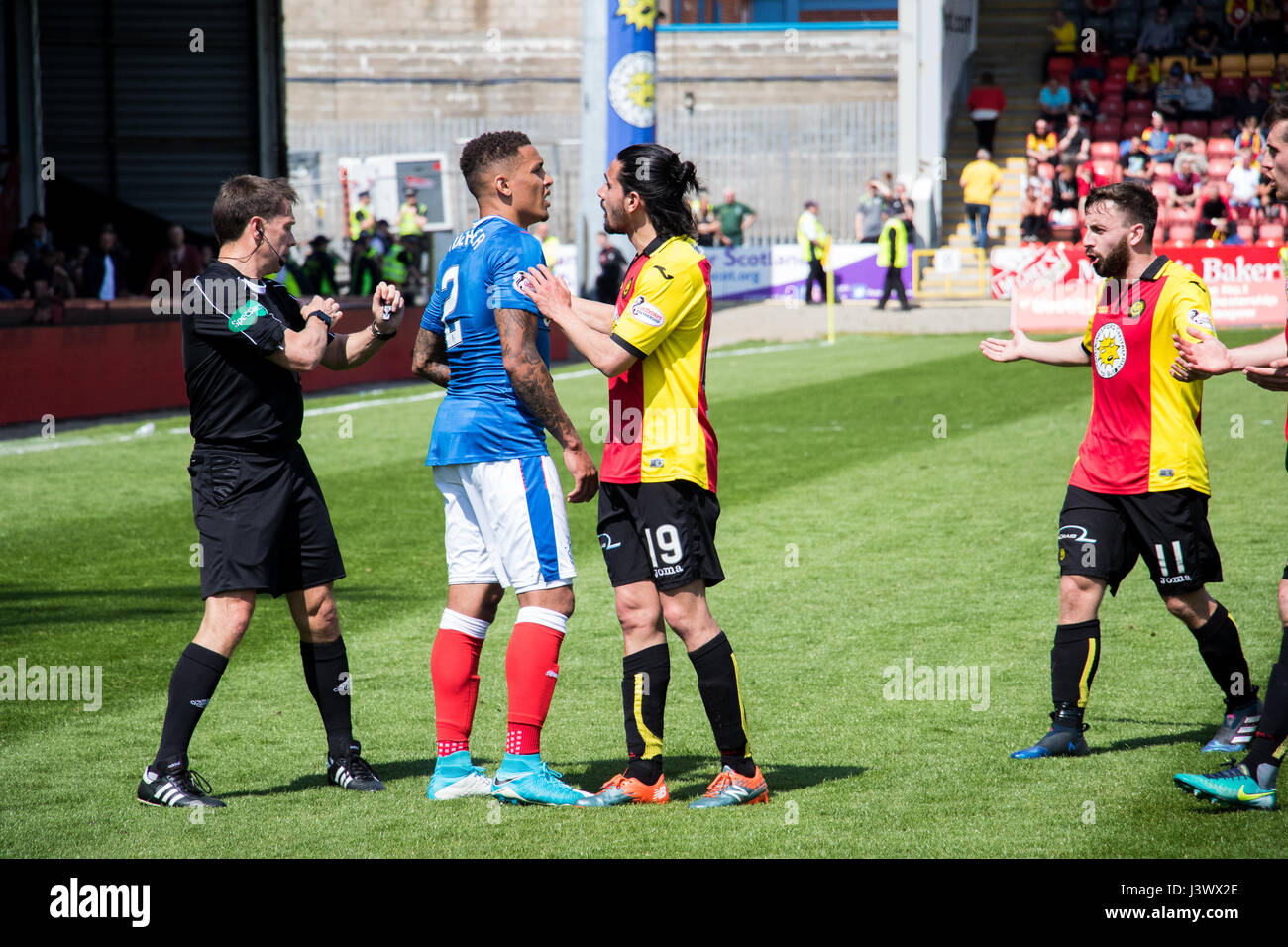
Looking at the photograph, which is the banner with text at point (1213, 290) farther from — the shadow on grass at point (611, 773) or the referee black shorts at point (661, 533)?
the referee black shorts at point (661, 533)

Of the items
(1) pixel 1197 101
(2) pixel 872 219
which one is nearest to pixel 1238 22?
(1) pixel 1197 101

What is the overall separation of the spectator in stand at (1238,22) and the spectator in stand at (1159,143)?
16.7 feet

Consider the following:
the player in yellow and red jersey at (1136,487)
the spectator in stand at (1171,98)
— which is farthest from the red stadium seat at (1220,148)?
the player in yellow and red jersey at (1136,487)

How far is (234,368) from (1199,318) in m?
3.24

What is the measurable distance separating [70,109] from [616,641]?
855 inches

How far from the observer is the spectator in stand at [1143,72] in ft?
111

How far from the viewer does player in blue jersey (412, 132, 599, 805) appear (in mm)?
4723

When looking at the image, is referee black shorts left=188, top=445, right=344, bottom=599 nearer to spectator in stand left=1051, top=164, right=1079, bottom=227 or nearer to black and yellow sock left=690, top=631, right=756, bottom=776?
black and yellow sock left=690, top=631, right=756, bottom=776

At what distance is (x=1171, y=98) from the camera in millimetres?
32500

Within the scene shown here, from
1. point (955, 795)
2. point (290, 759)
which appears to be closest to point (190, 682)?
point (290, 759)

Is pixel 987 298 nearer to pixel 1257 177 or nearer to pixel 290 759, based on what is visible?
pixel 1257 177

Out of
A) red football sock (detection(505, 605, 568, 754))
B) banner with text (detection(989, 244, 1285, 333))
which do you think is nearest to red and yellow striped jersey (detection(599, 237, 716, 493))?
red football sock (detection(505, 605, 568, 754))

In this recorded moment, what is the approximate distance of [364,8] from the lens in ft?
140

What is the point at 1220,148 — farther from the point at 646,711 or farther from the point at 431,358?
the point at 646,711
